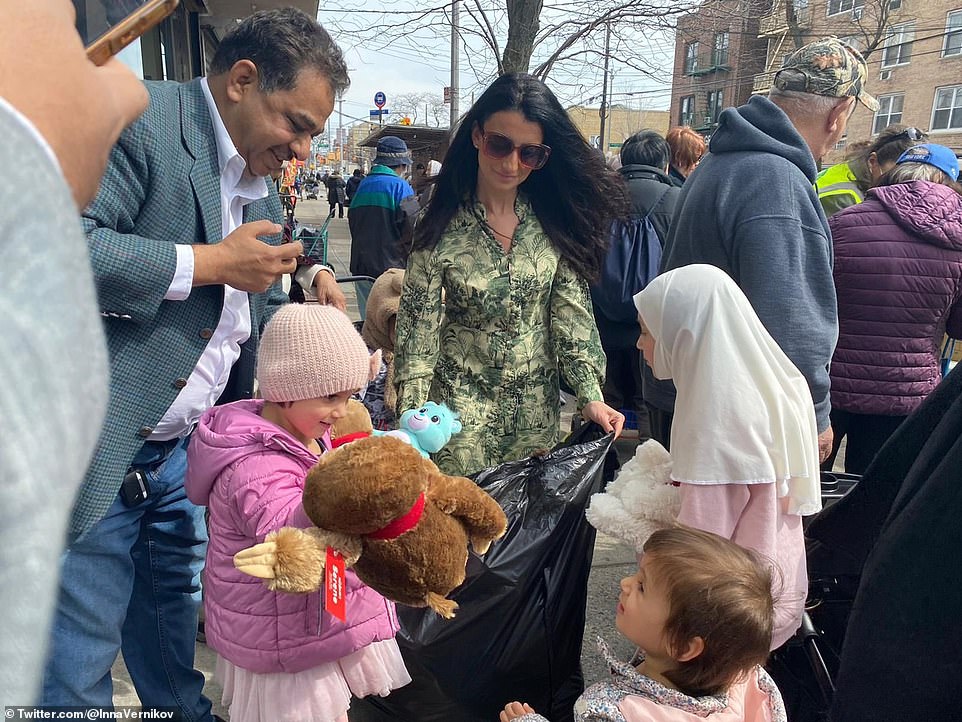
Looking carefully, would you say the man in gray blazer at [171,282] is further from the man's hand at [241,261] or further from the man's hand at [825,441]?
the man's hand at [825,441]

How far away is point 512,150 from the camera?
89.1 inches

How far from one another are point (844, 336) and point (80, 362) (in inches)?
115

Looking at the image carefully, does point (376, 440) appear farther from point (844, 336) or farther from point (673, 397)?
point (844, 336)

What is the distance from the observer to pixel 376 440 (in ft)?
4.17

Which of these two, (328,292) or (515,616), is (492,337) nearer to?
(328,292)

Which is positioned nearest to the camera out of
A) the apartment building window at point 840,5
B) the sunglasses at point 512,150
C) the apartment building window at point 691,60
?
the sunglasses at point 512,150

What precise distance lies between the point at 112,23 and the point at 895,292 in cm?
281

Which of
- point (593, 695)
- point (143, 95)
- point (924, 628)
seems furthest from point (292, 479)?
point (924, 628)

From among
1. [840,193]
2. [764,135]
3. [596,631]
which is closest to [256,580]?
[596,631]

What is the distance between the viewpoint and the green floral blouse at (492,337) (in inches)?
89.4

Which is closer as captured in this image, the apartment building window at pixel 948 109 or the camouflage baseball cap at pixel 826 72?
the camouflage baseball cap at pixel 826 72

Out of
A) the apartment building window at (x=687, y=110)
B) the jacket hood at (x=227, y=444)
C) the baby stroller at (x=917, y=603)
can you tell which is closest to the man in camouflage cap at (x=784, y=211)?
the baby stroller at (x=917, y=603)

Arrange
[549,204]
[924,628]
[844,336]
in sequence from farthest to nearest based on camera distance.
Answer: [844,336]
[549,204]
[924,628]

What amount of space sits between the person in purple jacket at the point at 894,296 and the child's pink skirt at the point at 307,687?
2150mm
